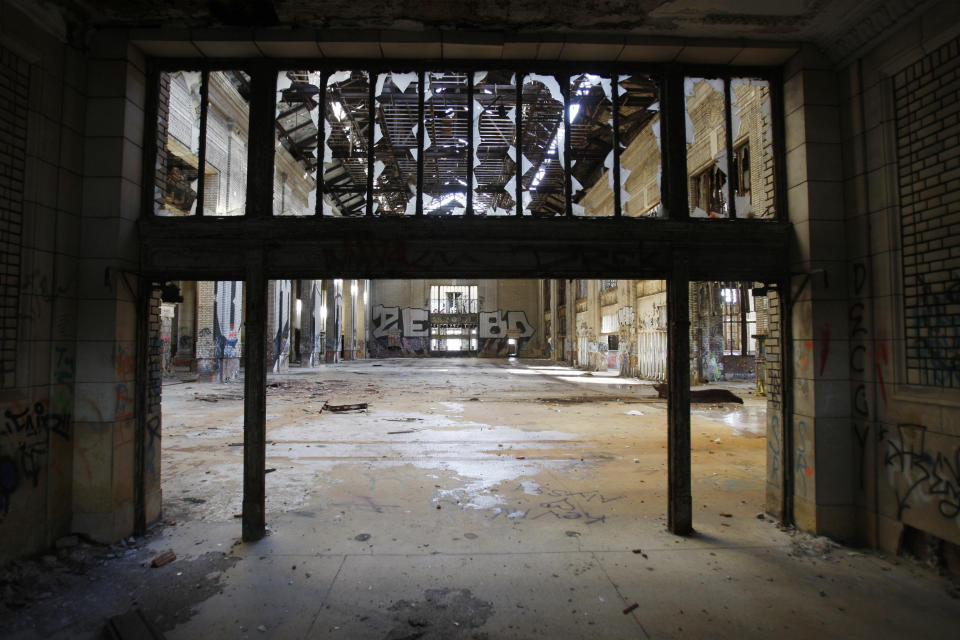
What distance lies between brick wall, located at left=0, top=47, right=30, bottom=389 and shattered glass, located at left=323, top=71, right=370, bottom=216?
6.03 m

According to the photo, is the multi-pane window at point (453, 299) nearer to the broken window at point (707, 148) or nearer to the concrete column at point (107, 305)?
the broken window at point (707, 148)

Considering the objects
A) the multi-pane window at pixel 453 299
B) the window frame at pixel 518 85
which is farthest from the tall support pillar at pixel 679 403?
the multi-pane window at pixel 453 299

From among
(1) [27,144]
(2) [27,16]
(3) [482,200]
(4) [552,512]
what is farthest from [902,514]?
(3) [482,200]

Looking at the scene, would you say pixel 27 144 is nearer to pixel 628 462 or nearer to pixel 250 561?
pixel 250 561

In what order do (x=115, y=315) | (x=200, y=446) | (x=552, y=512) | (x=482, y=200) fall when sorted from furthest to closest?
(x=482, y=200) < (x=200, y=446) < (x=552, y=512) < (x=115, y=315)

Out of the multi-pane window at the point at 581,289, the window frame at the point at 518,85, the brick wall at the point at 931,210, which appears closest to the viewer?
the brick wall at the point at 931,210

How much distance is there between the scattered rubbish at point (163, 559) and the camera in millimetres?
3333

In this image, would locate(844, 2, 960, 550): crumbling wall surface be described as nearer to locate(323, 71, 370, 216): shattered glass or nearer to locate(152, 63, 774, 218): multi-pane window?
locate(152, 63, 774, 218): multi-pane window

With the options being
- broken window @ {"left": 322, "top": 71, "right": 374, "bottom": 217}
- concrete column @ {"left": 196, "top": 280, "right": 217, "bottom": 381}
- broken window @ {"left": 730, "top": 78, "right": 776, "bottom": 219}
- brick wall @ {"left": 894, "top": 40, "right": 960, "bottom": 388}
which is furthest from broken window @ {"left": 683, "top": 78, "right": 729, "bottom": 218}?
concrete column @ {"left": 196, "top": 280, "right": 217, "bottom": 381}

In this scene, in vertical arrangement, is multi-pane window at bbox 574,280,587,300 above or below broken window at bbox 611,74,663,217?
below

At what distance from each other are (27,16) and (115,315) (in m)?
2.19

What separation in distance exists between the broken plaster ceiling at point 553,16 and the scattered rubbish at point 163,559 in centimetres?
410

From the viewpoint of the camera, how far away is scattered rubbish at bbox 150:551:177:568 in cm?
333

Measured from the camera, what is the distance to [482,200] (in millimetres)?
29500
